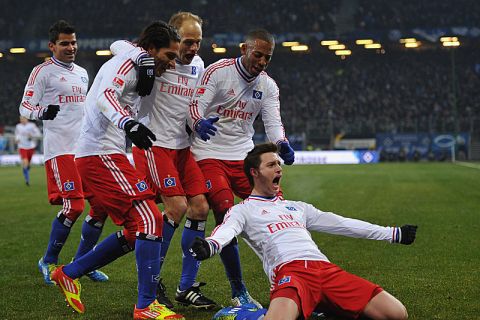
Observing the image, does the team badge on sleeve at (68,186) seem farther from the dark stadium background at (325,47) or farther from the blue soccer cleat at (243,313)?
the dark stadium background at (325,47)

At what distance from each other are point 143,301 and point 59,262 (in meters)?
3.51

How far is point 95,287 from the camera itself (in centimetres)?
735

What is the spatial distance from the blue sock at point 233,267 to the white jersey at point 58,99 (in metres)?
2.75

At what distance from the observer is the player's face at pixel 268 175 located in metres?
5.75

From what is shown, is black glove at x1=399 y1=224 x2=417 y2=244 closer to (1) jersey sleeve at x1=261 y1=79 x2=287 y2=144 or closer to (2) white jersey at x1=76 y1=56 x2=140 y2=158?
(1) jersey sleeve at x1=261 y1=79 x2=287 y2=144

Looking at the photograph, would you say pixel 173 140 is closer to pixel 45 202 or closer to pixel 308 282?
pixel 308 282

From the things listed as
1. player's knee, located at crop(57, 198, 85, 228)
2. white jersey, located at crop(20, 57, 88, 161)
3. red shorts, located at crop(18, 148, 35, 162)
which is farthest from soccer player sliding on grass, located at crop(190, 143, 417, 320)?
red shorts, located at crop(18, 148, 35, 162)

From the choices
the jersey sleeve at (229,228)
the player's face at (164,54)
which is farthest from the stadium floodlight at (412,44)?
the jersey sleeve at (229,228)

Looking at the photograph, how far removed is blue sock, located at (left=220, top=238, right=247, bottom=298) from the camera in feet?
21.3

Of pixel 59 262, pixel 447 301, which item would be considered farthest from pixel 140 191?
pixel 59 262

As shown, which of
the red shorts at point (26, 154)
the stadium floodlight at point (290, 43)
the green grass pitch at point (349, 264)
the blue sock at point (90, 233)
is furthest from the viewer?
the stadium floodlight at point (290, 43)

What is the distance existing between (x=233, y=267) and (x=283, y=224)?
1134 millimetres

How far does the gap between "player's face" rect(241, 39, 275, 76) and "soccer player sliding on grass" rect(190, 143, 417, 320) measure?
47.7 inches

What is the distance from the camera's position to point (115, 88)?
18.9ft
